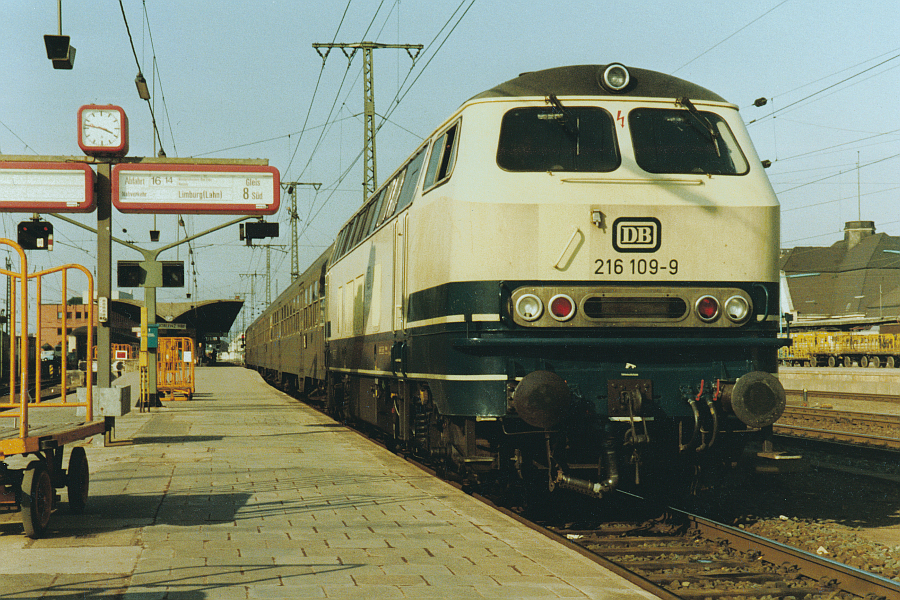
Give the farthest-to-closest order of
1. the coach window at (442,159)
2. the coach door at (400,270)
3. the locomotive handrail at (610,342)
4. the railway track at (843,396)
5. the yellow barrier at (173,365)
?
the yellow barrier at (173,365) → the railway track at (843,396) → the coach door at (400,270) → the coach window at (442,159) → the locomotive handrail at (610,342)

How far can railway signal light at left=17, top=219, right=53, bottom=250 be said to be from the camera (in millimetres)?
12789

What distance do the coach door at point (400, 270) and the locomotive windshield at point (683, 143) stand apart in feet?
8.63

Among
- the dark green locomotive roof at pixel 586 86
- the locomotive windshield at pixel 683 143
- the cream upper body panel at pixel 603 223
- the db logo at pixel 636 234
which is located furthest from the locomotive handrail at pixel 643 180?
the dark green locomotive roof at pixel 586 86

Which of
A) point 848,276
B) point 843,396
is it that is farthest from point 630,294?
point 848,276

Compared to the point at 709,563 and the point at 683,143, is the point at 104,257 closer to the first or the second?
the point at 683,143

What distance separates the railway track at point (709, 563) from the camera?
5426 mm

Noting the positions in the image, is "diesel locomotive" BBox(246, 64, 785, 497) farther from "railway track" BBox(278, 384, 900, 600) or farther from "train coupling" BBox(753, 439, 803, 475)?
"railway track" BBox(278, 384, 900, 600)

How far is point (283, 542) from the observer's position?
20.6 ft

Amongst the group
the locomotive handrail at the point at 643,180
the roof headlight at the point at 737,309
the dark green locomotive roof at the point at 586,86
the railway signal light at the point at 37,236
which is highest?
the dark green locomotive roof at the point at 586,86

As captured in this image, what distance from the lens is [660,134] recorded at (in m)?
7.38

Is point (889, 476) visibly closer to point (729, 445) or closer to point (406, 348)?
point (729, 445)

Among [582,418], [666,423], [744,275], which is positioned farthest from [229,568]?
[744,275]

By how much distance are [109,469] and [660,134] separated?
721cm

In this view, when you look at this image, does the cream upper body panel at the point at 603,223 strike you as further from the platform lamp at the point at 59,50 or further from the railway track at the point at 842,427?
the railway track at the point at 842,427
